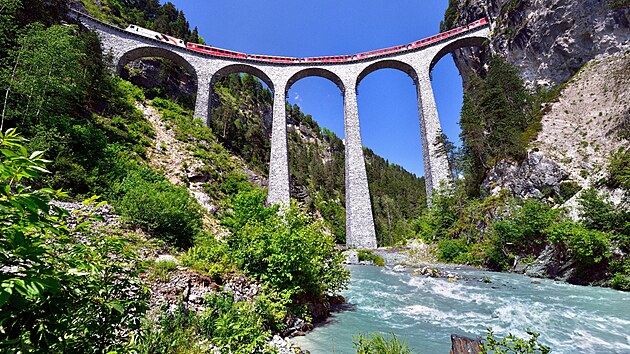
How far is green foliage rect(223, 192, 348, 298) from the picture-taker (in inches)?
212

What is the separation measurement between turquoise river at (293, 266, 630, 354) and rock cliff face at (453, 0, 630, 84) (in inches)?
703

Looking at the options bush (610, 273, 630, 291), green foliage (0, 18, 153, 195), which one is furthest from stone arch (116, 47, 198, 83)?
bush (610, 273, 630, 291)

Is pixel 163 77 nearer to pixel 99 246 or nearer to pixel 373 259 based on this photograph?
pixel 373 259

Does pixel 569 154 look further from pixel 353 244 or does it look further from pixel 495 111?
pixel 353 244

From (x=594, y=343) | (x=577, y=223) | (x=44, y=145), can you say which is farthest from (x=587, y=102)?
(x=44, y=145)

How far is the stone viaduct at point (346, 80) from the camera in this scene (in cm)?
2419

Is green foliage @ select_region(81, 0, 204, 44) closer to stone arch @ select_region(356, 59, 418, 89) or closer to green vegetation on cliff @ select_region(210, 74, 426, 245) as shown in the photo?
green vegetation on cliff @ select_region(210, 74, 426, 245)

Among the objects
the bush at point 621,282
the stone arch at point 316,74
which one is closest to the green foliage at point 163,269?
the bush at point 621,282

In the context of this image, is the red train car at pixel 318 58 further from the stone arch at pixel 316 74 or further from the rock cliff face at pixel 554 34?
the rock cliff face at pixel 554 34

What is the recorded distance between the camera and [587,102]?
16.8 metres

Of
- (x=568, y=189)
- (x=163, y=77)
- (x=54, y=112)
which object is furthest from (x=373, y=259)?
(x=163, y=77)

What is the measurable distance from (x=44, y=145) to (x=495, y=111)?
23.6 metres

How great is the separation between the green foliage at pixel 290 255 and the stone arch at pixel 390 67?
82.4 ft

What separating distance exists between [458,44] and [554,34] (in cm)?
863
